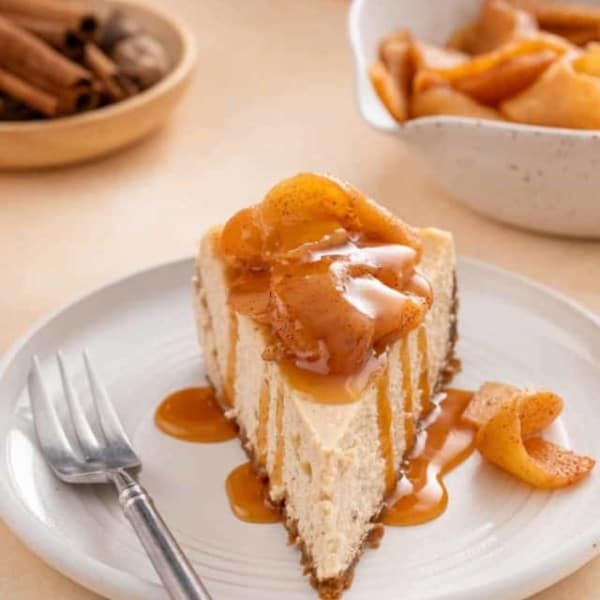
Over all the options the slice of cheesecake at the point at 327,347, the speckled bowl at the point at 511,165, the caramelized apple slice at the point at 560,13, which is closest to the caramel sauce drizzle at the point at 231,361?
the slice of cheesecake at the point at 327,347

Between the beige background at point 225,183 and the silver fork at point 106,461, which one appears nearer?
the silver fork at point 106,461

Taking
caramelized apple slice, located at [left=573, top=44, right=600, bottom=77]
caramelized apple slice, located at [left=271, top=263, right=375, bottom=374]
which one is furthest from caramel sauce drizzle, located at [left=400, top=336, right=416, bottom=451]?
caramelized apple slice, located at [left=573, top=44, right=600, bottom=77]

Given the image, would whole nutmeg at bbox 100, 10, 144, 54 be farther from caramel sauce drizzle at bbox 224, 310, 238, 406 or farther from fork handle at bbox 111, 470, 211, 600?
fork handle at bbox 111, 470, 211, 600

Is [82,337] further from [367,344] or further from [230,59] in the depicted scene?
[230,59]

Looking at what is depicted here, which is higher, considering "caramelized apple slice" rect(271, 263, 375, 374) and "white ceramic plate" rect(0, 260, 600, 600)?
"caramelized apple slice" rect(271, 263, 375, 374)

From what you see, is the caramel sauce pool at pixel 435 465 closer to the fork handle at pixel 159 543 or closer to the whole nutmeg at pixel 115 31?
the fork handle at pixel 159 543

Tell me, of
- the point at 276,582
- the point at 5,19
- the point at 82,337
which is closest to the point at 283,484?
the point at 276,582

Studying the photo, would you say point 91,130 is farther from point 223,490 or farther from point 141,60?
point 223,490
